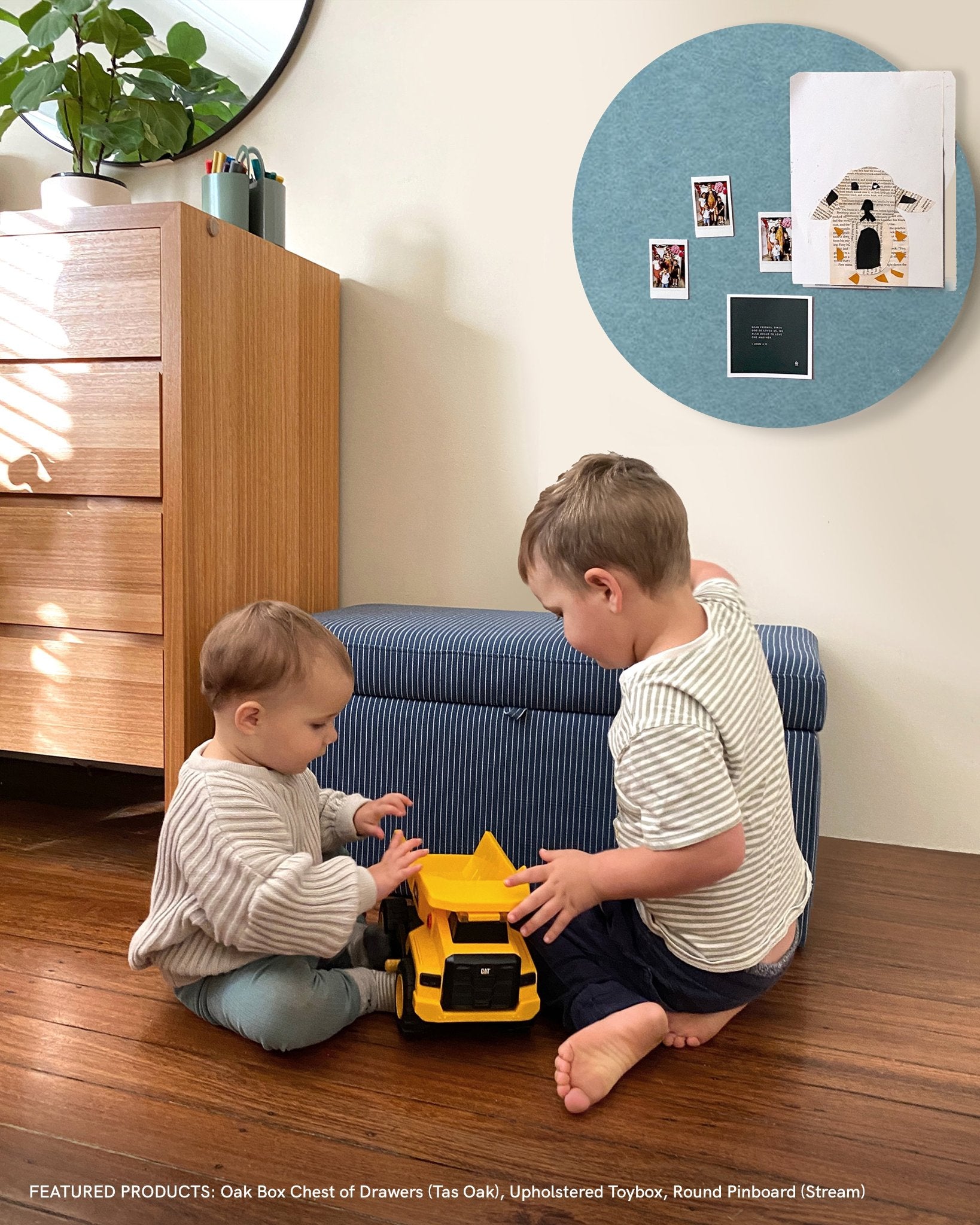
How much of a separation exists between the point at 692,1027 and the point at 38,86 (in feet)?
5.63

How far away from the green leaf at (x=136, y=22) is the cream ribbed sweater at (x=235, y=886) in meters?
1.42

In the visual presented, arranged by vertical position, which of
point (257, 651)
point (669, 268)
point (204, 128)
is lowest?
point (257, 651)

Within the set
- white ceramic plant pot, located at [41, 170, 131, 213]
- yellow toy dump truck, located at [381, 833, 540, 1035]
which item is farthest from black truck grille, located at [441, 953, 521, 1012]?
white ceramic plant pot, located at [41, 170, 131, 213]

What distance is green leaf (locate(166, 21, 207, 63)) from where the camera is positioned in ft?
6.57

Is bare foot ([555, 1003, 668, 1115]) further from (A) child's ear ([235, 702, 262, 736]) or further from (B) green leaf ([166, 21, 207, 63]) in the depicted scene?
(B) green leaf ([166, 21, 207, 63])

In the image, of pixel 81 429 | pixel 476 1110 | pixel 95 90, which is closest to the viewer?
pixel 476 1110

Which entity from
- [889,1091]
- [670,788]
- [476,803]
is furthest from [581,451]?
[889,1091]

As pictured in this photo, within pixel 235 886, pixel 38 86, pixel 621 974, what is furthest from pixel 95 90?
pixel 621 974

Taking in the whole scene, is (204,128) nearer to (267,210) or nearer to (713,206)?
(267,210)

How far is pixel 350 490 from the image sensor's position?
2.08 meters

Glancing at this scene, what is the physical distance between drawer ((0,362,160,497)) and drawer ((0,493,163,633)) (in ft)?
0.10

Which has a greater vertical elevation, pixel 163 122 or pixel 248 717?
pixel 163 122

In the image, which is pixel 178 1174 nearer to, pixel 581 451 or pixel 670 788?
pixel 670 788

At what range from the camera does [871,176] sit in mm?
1731
